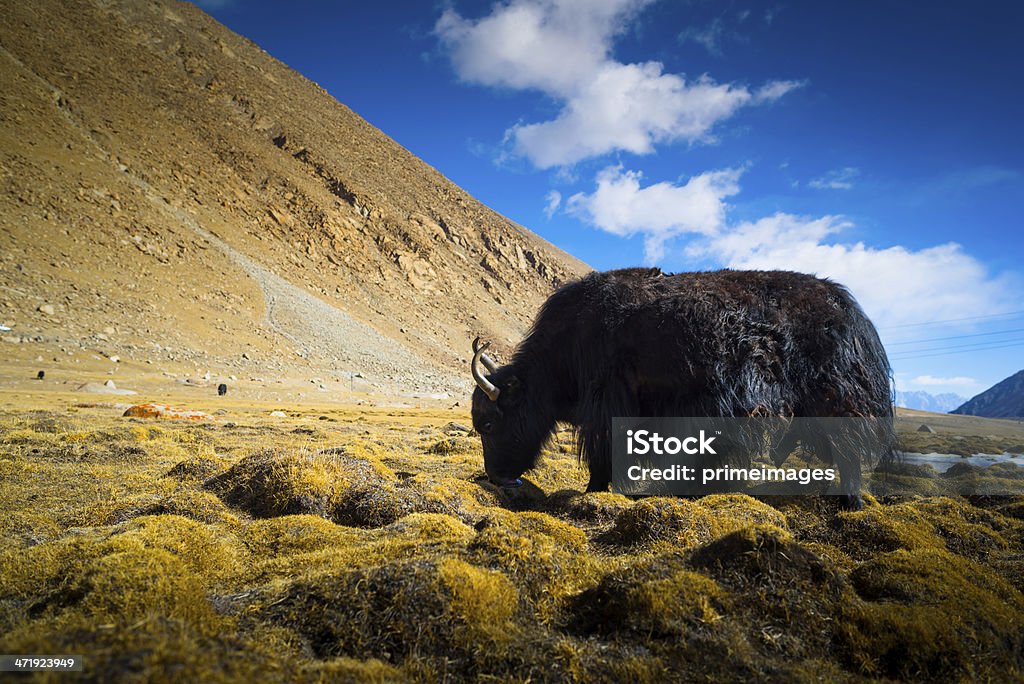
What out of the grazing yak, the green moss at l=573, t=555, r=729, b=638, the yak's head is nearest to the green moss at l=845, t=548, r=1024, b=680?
the green moss at l=573, t=555, r=729, b=638

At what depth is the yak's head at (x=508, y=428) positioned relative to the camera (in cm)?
695

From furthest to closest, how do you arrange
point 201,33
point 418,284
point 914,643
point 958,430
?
point 201,33
point 418,284
point 958,430
point 914,643

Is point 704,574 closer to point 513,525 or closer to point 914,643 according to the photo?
point 914,643

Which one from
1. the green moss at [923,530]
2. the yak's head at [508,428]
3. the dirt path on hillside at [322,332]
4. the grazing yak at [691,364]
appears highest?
the dirt path on hillside at [322,332]

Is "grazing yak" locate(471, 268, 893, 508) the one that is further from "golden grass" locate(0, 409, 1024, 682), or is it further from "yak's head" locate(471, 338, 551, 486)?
"golden grass" locate(0, 409, 1024, 682)

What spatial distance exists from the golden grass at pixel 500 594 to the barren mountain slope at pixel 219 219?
36.3 meters

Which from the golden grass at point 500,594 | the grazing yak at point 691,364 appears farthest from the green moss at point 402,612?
the grazing yak at point 691,364

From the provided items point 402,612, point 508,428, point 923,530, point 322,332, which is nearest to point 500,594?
point 402,612

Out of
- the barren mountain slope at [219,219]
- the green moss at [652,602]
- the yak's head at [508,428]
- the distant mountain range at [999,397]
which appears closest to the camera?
the green moss at [652,602]

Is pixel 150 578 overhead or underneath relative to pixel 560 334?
underneath

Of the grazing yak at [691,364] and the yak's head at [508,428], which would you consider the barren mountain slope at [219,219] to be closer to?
the yak's head at [508,428]

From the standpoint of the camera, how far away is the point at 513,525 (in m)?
4.30

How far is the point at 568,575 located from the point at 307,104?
395 feet

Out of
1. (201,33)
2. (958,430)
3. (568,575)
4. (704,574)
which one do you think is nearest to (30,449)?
(568,575)
